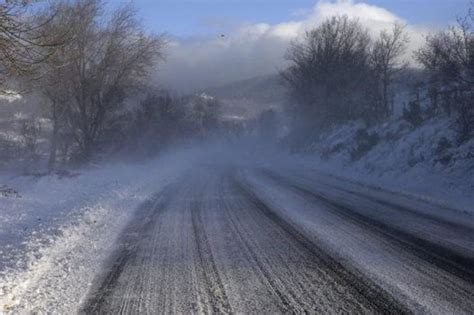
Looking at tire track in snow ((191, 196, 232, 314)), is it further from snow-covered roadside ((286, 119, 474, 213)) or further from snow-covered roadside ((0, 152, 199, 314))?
snow-covered roadside ((286, 119, 474, 213))

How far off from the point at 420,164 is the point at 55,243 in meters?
14.6

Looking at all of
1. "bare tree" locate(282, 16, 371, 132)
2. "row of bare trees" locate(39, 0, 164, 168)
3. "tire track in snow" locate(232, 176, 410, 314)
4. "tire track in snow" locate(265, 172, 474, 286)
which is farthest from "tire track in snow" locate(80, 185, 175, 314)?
"bare tree" locate(282, 16, 371, 132)

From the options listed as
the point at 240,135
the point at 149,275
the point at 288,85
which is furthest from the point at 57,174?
the point at 240,135

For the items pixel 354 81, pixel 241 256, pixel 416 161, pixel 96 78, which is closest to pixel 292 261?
pixel 241 256

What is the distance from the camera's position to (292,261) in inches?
285

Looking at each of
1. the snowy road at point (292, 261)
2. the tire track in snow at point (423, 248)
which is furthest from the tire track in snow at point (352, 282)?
the tire track in snow at point (423, 248)

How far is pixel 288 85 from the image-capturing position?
55094mm

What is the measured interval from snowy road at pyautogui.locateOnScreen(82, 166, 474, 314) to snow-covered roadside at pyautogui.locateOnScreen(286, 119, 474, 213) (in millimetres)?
3013

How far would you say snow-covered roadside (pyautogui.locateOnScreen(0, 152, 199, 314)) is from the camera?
19.2 feet

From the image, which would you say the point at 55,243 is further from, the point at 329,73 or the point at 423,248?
the point at 329,73

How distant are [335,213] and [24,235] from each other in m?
6.38

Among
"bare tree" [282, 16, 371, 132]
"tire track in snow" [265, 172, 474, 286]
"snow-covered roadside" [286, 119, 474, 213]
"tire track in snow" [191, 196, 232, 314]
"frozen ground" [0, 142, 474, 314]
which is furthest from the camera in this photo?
"bare tree" [282, 16, 371, 132]

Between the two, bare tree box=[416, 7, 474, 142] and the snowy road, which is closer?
the snowy road

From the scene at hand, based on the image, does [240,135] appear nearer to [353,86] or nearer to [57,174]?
[353,86]
